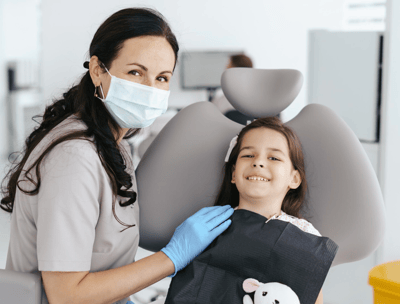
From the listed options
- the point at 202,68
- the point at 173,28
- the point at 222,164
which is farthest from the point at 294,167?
the point at 173,28

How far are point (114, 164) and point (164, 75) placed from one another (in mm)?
271

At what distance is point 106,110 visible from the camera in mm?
1217

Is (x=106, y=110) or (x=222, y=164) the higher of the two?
(x=106, y=110)

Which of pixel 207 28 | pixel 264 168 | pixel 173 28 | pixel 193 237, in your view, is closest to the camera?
pixel 193 237

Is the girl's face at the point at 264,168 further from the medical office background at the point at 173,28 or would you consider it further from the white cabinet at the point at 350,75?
the medical office background at the point at 173,28

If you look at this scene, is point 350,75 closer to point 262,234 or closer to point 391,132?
point 391,132

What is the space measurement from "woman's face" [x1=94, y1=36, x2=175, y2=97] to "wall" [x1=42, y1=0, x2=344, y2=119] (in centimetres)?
326

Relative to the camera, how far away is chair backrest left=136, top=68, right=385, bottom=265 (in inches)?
45.5

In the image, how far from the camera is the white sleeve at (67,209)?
974mm

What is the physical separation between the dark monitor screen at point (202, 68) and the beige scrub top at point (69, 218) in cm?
351

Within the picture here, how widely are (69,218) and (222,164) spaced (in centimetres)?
46

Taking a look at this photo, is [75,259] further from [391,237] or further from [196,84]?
[196,84]

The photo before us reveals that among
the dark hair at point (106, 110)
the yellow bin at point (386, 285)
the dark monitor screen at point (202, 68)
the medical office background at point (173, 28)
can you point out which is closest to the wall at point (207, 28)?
the medical office background at point (173, 28)

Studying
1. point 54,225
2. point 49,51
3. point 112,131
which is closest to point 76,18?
point 49,51
